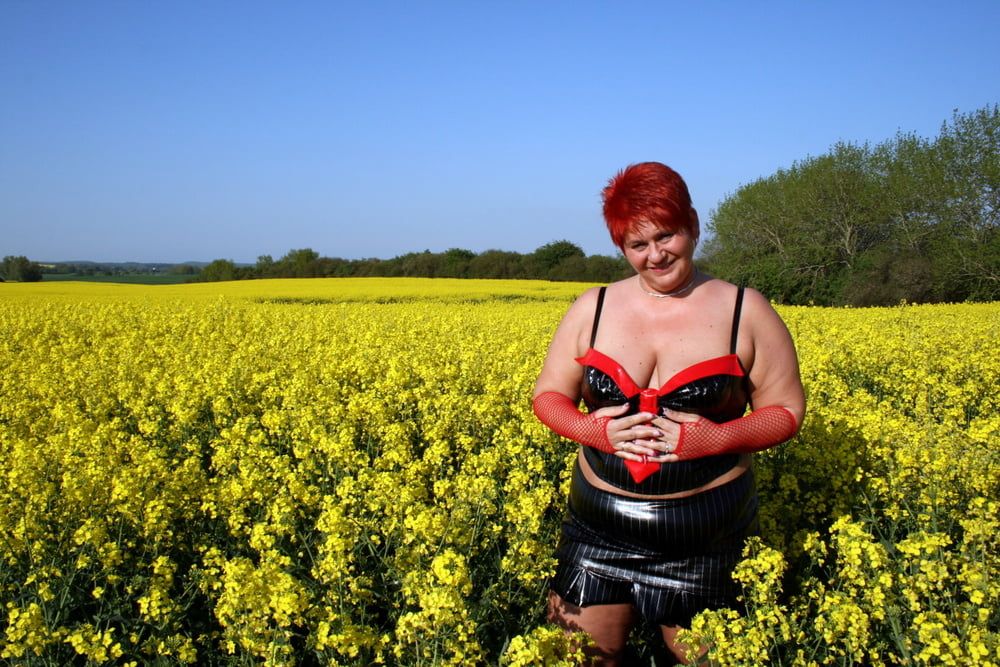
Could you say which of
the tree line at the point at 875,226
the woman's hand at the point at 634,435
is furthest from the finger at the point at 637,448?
the tree line at the point at 875,226

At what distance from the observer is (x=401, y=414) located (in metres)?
5.89

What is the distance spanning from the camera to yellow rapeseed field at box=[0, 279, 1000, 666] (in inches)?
97.5

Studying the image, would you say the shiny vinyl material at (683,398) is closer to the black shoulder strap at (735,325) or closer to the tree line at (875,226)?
the black shoulder strap at (735,325)

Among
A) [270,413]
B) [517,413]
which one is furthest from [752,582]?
[270,413]

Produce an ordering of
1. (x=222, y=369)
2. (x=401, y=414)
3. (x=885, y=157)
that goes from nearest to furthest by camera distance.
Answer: (x=401, y=414) → (x=222, y=369) → (x=885, y=157)

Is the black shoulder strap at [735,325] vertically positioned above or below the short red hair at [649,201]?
below

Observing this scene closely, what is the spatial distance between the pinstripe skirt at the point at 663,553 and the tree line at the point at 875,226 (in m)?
32.6

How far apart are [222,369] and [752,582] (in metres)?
5.75

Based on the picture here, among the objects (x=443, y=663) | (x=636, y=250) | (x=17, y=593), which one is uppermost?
(x=636, y=250)

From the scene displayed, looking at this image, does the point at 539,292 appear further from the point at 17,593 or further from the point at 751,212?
the point at 17,593

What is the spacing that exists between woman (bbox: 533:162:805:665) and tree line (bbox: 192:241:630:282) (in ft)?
143

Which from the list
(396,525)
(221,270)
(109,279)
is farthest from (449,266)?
(396,525)

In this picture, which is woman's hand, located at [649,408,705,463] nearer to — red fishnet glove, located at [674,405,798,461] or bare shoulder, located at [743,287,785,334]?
red fishnet glove, located at [674,405,798,461]

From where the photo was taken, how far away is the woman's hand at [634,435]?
2.32 meters
